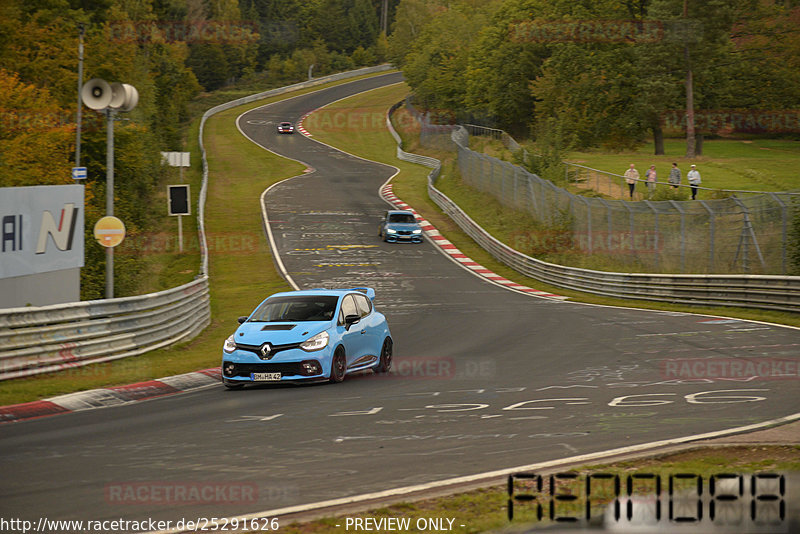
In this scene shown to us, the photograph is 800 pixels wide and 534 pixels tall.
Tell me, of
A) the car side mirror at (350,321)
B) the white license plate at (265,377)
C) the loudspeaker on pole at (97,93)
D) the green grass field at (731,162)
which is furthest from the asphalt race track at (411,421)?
the green grass field at (731,162)

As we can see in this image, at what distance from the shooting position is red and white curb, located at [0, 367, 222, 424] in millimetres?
12086

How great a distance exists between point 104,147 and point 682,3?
4242 centimetres

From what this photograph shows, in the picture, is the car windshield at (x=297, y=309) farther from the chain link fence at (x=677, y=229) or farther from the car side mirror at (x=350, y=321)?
the chain link fence at (x=677, y=229)

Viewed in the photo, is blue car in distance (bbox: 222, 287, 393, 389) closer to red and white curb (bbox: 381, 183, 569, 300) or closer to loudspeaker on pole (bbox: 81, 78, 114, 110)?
loudspeaker on pole (bbox: 81, 78, 114, 110)

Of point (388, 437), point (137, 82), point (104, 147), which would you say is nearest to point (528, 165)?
point (104, 147)

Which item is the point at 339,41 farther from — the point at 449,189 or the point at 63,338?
the point at 63,338

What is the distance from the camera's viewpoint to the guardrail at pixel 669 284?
79.8 feet

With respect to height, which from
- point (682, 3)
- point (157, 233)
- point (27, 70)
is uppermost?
point (682, 3)

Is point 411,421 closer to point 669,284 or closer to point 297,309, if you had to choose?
point 297,309

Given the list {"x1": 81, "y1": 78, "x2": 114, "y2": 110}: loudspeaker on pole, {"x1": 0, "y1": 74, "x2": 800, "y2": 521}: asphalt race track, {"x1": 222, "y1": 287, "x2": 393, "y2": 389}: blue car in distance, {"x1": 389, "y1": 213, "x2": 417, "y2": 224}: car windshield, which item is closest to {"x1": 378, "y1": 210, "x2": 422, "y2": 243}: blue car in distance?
{"x1": 389, "y1": 213, "x2": 417, "y2": 224}: car windshield

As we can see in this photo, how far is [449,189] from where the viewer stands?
196ft

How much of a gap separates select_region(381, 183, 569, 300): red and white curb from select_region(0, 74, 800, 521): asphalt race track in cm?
940

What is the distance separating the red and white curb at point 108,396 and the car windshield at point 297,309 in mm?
1428

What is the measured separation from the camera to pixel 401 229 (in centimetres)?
4497
